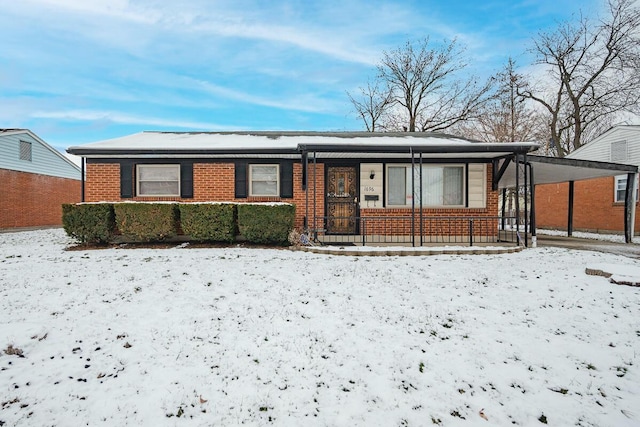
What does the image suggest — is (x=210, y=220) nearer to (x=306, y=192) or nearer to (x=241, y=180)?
(x=241, y=180)

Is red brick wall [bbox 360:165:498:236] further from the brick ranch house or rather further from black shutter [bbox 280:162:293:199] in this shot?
black shutter [bbox 280:162:293:199]

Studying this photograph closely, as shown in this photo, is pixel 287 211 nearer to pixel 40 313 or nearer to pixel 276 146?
pixel 276 146

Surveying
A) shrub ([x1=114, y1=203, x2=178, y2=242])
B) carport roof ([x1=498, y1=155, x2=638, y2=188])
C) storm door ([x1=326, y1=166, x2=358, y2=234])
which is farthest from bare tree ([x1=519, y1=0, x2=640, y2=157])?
shrub ([x1=114, y1=203, x2=178, y2=242])

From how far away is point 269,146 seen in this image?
10.1 meters

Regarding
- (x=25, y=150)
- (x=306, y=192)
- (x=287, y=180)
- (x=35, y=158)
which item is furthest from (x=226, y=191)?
(x=35, y=158)

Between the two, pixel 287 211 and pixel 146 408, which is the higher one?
pixel 287 211

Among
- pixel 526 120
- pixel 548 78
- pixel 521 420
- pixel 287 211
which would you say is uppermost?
pixel 548 78

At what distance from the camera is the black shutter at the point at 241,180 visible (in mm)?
10508

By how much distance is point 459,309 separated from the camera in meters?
4.64

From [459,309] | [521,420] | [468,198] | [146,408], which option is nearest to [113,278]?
[146,408]

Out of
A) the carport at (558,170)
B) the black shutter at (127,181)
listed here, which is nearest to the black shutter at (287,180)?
the black shutter at (127,181)

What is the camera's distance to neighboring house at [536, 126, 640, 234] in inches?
592

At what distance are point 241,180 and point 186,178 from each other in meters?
1.80

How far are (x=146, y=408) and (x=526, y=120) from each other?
101ft
